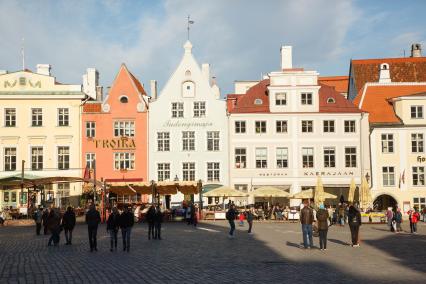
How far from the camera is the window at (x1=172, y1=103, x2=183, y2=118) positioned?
56.3 metres

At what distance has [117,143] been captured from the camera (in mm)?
56281

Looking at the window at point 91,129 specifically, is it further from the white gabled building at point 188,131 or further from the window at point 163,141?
the window at point 163,141

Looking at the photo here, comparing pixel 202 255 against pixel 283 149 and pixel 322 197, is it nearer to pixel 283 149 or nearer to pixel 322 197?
pixel 322 197

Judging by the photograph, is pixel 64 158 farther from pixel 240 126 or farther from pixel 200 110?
pixel 240 126

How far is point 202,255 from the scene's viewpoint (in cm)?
2022

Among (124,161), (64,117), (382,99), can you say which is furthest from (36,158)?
(382,99)

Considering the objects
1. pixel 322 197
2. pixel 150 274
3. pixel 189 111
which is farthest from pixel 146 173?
pixel 150 274

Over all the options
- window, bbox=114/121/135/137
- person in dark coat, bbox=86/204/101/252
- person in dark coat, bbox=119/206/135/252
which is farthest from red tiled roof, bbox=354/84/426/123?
person in dark coat, bbox=86/204/101/252

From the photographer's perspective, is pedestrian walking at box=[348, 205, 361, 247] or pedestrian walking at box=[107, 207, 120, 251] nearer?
pedestrian walking at box=[107, 207, 120, 251]

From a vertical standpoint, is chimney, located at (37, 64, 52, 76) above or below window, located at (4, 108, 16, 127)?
above

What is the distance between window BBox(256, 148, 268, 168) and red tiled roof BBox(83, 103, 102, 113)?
45.9 ft

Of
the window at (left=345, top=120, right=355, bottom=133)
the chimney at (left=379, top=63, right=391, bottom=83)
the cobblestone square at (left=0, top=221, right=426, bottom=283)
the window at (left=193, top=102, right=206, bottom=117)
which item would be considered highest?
the chimney at (left=379, top=63, right=391, bottom=83)

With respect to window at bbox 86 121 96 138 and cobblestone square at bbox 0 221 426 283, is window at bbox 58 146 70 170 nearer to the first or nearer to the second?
window at bbox 86 121 96 138

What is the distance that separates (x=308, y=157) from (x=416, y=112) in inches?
388
